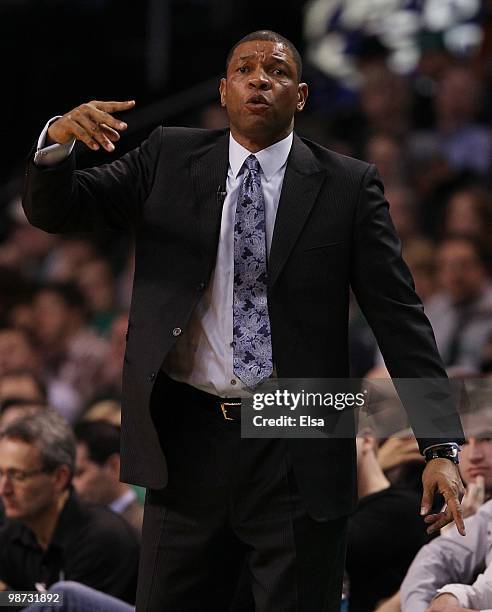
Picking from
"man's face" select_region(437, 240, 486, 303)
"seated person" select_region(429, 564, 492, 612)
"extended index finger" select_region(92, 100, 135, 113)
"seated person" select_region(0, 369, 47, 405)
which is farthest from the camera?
"man's face" select_region(437, 240, 486, 303)

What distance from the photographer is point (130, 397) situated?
7.86ft

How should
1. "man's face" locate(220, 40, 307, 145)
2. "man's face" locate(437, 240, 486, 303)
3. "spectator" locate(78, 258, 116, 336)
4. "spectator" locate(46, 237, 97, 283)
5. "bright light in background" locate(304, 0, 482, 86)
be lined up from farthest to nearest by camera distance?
1. "bright light in background" locate(304, 0, 482, 86)
2. "spectator" locate(46, 237, 97, 283)
3. "spectator" locate(78, 258, 116, 336)
4. "man's face" locate(437, 240, 486, 303)
5. "man's face" locate(220, 40, 307, 145)

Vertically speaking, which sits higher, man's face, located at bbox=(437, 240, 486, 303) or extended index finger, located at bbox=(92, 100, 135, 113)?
man's face, located at bbox=(437, 240, 486, 303)

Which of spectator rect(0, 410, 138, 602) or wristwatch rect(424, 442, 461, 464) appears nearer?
wristwatch rect(424, 442, 461, 464)

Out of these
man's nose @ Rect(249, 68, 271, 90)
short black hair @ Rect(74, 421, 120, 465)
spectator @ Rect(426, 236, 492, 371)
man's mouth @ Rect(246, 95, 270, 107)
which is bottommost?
short black hair @ Rect(74, 421, 120, 465)

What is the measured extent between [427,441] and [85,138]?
850mm

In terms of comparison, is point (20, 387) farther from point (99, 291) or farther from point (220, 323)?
point (220, 323)

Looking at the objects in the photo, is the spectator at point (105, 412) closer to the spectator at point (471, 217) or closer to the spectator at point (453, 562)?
the spectator at point (453, 562)

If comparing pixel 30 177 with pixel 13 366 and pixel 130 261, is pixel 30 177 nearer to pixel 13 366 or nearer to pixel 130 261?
pixel 13 366

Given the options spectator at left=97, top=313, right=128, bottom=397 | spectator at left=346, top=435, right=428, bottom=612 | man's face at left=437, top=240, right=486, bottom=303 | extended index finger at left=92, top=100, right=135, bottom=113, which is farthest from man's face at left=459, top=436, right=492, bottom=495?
spectator at left=97, top=313, right=128, bottom=397

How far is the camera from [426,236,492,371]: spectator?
17.6 feet

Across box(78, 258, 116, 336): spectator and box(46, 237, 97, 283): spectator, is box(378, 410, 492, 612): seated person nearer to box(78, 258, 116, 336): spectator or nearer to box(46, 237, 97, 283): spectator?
box(78, 258, 116, 336): spectator

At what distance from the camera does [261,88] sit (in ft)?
7.77

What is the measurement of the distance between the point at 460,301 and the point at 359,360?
0.67 meters
